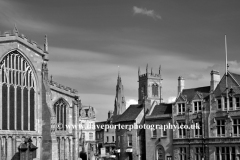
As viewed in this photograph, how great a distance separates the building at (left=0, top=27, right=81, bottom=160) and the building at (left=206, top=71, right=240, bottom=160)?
18.2m

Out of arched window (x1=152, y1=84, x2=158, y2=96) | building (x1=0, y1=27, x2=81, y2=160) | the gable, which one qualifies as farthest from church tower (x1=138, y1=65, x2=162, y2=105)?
building (x1=0, y1=27, x2=81, y2=160)

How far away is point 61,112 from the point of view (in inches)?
2087

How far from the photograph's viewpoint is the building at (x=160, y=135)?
5956 cm

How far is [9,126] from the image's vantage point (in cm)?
4453

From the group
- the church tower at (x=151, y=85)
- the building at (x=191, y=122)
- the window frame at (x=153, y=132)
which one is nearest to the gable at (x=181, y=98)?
the building at (x=191, y=122)

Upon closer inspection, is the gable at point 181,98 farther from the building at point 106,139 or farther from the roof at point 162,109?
the building at point 106,139

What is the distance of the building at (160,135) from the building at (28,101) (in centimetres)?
1397

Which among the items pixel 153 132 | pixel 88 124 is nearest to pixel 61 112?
pixel 153 132

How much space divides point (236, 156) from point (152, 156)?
13390mm

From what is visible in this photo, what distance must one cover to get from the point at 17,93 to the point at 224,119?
24911 millimetres

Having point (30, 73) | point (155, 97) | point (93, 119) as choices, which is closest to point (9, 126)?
point (30, 73)

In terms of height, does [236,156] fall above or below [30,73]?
below

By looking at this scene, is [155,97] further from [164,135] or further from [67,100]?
[67,100]

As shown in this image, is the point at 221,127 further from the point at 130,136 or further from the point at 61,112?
the point at 61,112
